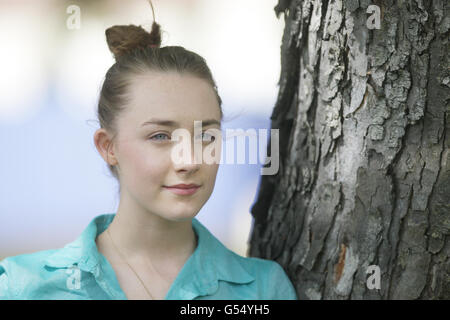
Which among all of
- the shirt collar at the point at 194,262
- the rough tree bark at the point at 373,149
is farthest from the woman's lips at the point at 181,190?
the rough tree bark at the point at 373,149

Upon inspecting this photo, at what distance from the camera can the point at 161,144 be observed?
150cm

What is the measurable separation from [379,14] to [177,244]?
100cm


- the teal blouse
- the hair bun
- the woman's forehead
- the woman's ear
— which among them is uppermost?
the hair bun

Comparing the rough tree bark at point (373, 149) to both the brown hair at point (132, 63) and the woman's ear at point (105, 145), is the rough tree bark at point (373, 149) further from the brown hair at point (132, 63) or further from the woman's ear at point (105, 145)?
the woman's ear at point (105, 145)

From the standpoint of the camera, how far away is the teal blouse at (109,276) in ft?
4.98

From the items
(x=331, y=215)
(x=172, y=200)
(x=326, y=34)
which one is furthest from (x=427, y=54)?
(x=172, y=200)

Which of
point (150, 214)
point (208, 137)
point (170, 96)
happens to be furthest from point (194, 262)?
point (170, 96)

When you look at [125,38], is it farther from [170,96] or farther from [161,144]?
[161,144]

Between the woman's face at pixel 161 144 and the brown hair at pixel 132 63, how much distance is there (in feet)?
0.12

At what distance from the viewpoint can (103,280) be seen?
154 centimetres

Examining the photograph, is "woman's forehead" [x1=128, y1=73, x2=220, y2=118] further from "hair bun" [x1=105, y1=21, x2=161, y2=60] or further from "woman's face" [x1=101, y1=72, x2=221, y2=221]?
"hair bun" [x1=105, y1=21, x2=161, y2=60]

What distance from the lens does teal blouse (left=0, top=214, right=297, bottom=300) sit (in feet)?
4.98

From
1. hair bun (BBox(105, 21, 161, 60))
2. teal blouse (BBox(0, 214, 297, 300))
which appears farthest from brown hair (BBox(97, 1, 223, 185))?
teal blouse (BBox(0, 214, 297, 300))

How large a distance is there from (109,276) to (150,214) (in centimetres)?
24
